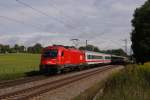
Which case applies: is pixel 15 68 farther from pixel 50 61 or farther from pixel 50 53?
pixel 50 61

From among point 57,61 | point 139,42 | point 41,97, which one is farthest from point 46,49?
point 139,42

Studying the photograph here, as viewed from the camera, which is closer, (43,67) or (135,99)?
(135,99)

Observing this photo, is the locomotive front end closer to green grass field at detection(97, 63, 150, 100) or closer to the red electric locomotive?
the red electric locomotive

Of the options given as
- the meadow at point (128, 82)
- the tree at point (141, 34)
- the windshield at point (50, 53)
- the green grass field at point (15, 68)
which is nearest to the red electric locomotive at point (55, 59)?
the windshield at point (50, 53)

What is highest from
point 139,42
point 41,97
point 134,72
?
point 139,42

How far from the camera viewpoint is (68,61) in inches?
1638

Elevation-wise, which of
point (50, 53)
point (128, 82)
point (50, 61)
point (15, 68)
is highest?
point (50, 53)

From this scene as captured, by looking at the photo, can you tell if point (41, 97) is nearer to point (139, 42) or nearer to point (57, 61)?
point (57, 61)

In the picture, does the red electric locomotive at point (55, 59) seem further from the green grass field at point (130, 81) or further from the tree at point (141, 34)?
the tree at point (141, 34)

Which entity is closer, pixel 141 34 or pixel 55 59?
pixel 55 59

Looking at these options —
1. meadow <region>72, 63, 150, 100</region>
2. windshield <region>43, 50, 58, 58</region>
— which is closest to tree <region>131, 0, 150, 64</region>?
windshield <region>43, 50, 58, 58</region>

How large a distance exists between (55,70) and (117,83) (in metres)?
21.3

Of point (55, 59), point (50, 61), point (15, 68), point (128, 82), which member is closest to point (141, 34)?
point (15, 68)

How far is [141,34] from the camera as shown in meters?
60.8
